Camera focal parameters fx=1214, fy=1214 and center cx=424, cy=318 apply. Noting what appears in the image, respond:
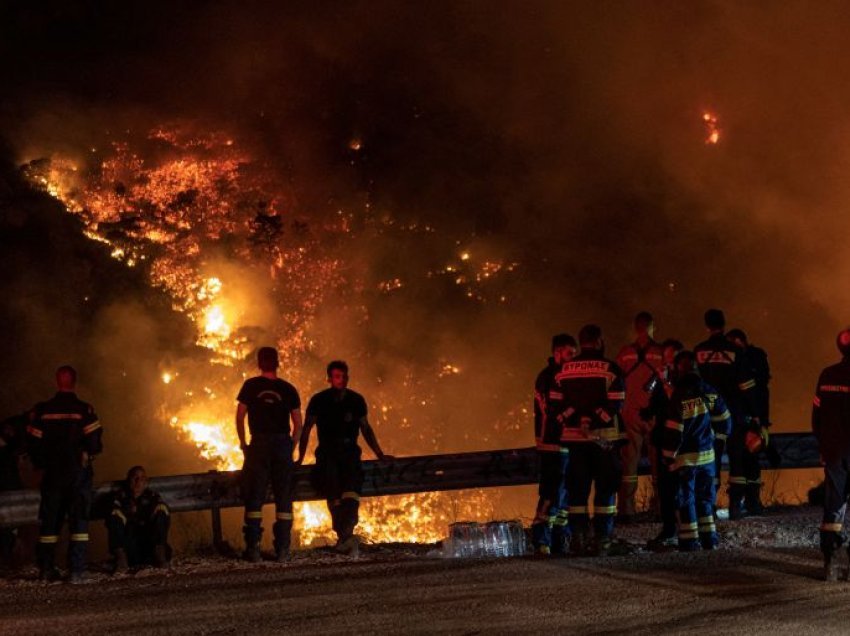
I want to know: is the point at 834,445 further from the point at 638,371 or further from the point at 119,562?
the point at 119,562

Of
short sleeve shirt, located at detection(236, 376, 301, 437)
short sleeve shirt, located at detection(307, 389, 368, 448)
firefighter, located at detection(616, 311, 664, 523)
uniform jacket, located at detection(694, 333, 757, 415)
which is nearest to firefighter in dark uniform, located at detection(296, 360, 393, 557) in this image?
short sleeve shirt, located at detection(307, 389, 368, 448)

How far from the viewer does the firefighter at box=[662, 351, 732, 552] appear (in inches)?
404

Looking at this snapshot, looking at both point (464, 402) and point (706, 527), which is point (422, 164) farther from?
point (706, 527)

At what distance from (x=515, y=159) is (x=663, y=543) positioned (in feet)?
40.8

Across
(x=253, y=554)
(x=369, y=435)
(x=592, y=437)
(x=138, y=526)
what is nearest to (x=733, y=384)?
(x=592, y=437)

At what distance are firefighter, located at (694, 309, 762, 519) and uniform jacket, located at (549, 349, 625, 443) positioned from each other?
211 cm

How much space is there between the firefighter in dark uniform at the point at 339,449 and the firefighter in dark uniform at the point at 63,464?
78.2 inches

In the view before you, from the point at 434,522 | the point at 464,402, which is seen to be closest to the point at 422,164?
the point at 464,402

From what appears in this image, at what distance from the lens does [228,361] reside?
18.6 metres

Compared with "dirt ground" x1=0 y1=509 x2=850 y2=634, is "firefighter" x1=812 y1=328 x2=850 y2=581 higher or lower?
higher

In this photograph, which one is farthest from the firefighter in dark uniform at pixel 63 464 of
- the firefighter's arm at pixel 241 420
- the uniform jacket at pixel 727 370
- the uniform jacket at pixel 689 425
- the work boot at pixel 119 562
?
the uniform jacket at pixel 727 370

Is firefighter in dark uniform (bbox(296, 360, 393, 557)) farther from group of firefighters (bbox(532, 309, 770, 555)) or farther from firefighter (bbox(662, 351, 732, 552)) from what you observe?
firefighter (bbox(662, 351, 732, 552))

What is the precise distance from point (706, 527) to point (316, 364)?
9.55 metres

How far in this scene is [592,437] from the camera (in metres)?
10.1
